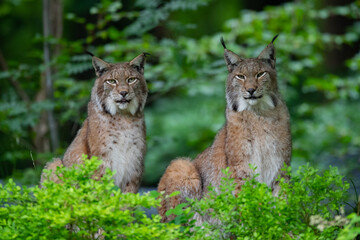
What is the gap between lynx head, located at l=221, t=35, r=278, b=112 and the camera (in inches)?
221

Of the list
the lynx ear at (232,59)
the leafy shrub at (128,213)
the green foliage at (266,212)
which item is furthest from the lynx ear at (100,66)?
the green foliage at (266,212)

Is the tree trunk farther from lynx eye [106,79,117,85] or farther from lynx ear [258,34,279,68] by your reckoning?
lynx ear [258,34,279,68]

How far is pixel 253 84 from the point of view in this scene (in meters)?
5.59

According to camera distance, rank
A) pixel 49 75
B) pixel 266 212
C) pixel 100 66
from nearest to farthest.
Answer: pixel 266 212 < pixel 100 66 < pixel 49 75

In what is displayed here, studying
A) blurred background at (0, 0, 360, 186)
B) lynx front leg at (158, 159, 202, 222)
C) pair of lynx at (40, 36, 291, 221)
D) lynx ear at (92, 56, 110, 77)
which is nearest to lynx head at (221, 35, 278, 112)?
pair of lynx at (40, 36, 291, 221)

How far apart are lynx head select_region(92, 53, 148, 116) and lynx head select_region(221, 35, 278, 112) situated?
879 mm

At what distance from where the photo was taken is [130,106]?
229 inches

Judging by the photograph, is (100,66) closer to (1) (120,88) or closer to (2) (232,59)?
(1) (120,88)

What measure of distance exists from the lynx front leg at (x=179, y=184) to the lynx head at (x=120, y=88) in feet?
2.36

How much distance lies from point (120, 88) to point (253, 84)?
1277 mm

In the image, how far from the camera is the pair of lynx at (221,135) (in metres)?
5.66

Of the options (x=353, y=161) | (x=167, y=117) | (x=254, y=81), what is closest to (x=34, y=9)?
(x=167, y=117)

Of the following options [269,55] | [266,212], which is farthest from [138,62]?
[266,212]

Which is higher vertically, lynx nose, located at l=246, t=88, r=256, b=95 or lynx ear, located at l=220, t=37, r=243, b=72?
lynx ear, located at l=220, t=37, r=243, b=72
